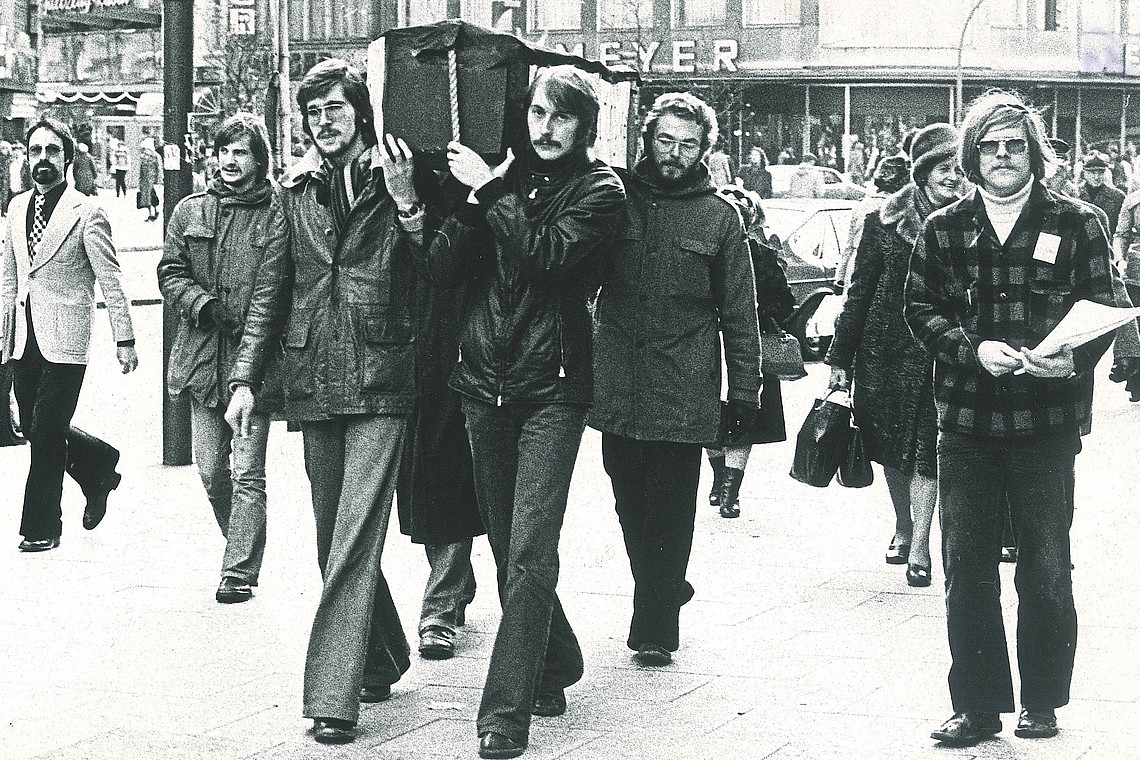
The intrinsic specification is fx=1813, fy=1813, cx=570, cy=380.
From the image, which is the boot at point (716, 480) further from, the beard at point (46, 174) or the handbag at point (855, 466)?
Answer: the beard at point (46, 174)

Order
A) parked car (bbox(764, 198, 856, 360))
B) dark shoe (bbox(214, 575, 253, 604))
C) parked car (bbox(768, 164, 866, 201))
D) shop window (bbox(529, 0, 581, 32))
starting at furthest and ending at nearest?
shop window (bbox(529, 0, 581, 32)), parked car (bbox(768, 164, 866, 201)), parked car (bbox(764, 198, 856, 360)), dark shoe (bbox(214, 575, 253, 604))

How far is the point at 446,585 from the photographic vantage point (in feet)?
21.8

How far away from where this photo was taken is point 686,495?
6.40 m

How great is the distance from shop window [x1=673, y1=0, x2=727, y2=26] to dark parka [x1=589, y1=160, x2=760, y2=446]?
44.5 metres

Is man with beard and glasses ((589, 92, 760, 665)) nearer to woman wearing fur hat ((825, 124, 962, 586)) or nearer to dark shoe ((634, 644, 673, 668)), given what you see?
dark shoe ((634, 644, 673, 668))

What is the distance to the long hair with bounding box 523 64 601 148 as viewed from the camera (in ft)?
17.1

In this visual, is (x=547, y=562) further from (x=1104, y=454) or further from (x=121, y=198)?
(x=121, y=198)

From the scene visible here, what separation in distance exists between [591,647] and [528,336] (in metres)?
1.71

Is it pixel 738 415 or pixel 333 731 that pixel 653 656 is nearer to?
pixel 738 415

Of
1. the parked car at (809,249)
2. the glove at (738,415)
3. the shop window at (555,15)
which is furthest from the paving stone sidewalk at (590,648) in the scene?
the shop window at (555,15)

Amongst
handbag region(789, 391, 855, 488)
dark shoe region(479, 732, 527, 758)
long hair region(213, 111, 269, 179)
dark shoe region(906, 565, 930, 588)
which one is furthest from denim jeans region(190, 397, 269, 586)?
dark shoe region(906, 565, 930, 588)

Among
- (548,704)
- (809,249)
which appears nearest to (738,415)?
(548,704)

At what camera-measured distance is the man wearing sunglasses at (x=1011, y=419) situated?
17.3ft

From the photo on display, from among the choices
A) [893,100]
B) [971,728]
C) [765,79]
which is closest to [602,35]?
[765,79]
